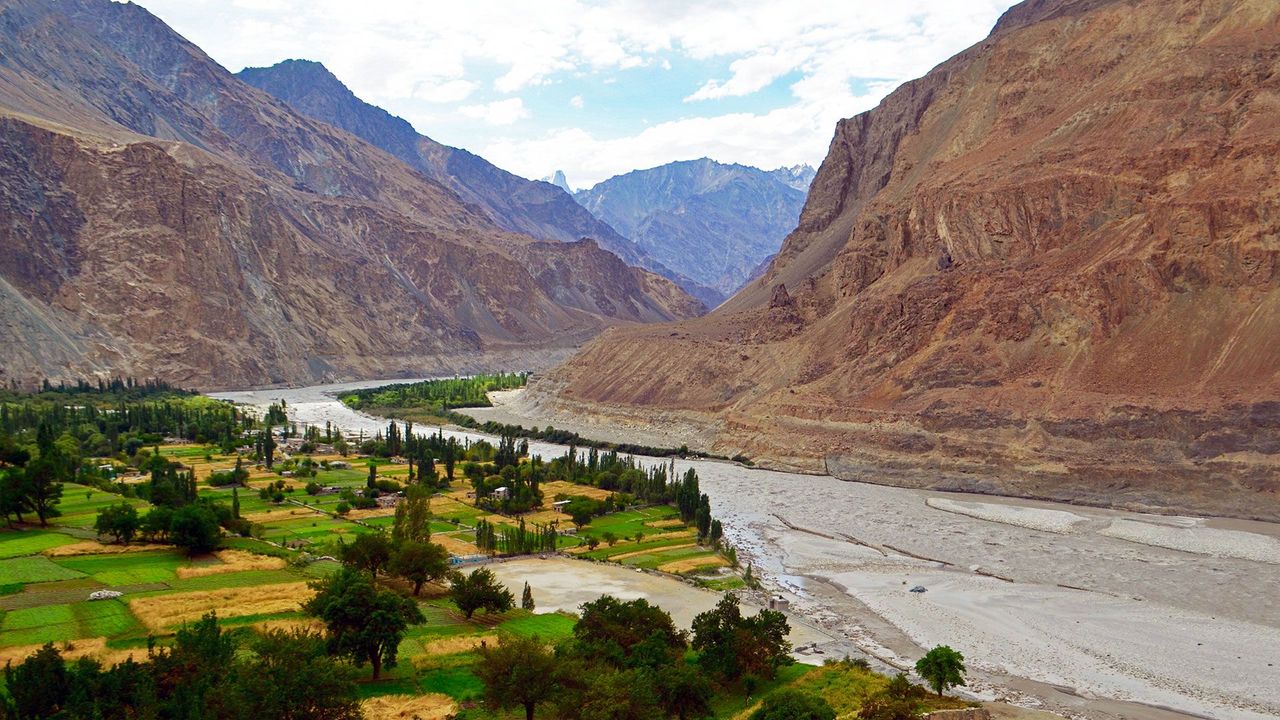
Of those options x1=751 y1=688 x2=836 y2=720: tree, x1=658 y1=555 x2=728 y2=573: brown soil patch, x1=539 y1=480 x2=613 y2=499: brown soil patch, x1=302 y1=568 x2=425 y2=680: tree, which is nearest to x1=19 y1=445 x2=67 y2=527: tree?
x1=302 y1=568 x2=425 y2=680: tree

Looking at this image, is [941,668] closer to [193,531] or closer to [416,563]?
[416,563]

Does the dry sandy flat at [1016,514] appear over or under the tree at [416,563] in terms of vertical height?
under

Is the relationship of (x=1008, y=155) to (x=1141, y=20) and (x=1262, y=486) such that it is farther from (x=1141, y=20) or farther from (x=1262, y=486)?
(x=1262, y=486)

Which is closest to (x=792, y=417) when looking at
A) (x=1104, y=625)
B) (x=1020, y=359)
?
(x=1020, y=359)

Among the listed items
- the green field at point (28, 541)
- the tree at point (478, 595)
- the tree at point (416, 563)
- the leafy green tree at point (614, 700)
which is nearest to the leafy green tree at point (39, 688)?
the leafy green tree at point (614, 700)

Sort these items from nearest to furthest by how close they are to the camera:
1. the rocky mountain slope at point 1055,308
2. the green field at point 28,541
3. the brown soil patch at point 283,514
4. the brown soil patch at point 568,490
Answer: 1. the green field at point 28,541
2. the brown soil patch at point 283,514
3. the brown soil patch at point 568,490
4. the rocky mountain slope at point 1055,308

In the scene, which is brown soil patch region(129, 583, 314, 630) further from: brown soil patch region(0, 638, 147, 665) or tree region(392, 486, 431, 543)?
tree region(392, 486, 431, 543)

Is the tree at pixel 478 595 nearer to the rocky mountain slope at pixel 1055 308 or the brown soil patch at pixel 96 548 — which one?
the brown soil patch at pixel 96 548

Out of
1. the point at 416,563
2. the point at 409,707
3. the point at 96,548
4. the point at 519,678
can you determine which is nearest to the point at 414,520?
the point at 416,563
